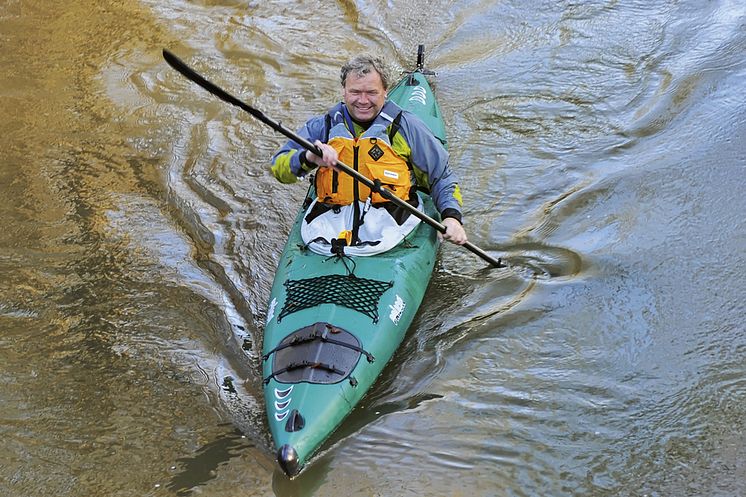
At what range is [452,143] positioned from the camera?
6410mm

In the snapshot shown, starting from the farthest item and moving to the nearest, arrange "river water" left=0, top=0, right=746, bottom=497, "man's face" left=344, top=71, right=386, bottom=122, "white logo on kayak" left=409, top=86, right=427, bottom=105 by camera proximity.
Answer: "white logo on kayak" left=409, top=86, right=427, bottom=105 < "man's face" left=344, top=71, right=386, bottom=122 < "river water" left=0, top=0, right=746, bottom=497

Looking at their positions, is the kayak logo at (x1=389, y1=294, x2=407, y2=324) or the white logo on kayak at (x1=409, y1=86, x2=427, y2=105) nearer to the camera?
the kayak logo at (x1=389, y1=294, x2=407, y2=324)

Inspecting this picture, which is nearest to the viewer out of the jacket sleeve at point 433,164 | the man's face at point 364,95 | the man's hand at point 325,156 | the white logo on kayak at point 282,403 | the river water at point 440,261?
the white logo on kayak at point 282,403

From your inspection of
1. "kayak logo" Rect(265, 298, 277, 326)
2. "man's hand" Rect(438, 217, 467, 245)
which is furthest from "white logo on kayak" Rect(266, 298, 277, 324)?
"man's hand" Rect(438, 217, 467, 245)

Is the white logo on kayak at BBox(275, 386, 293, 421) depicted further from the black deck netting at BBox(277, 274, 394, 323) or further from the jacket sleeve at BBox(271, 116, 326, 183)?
the jacket sleeve at BBox(271, 116, 326, 183)

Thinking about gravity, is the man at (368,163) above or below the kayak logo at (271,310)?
above

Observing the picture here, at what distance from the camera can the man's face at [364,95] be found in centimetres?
420

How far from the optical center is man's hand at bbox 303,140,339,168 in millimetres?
4094

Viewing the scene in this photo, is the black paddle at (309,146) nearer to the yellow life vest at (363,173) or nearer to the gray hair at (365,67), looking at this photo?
the yellow life vest at (363,173)

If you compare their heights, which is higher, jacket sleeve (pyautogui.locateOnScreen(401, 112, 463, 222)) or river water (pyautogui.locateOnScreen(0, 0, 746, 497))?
jacket sleeve (pyautogui.locateOnScreen(401, 112, 463, 222))

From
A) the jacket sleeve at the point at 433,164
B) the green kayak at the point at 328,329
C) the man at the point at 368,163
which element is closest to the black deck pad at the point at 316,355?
the green kayak at the point at 328,329

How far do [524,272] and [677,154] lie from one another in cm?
188

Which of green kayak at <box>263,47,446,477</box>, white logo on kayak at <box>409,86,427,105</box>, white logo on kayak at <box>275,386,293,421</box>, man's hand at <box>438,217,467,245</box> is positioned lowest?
white logo on kayak at <box>275,386,293,421</box>

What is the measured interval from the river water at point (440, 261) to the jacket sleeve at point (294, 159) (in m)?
0.83
